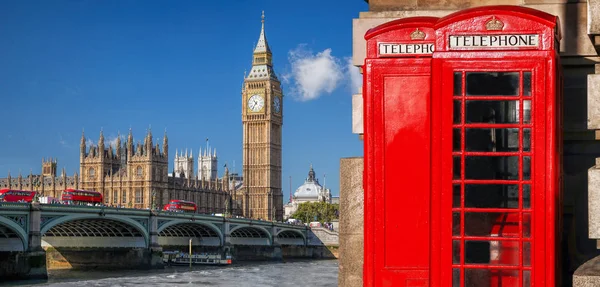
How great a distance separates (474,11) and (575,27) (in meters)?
0.96

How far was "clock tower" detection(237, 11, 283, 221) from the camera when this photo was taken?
356 ft

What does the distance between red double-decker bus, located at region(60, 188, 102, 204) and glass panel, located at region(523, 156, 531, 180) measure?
61559 millimetres

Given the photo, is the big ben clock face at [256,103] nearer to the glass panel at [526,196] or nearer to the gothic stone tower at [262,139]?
the gothic stone tower at [262,139]

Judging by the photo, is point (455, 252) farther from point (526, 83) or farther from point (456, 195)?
point (526, 83)

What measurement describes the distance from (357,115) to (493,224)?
1.20 metres

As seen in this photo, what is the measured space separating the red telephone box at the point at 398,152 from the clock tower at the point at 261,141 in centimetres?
A: 10286

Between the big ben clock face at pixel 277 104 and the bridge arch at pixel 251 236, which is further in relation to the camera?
the big ben clock face at pixel 277 104

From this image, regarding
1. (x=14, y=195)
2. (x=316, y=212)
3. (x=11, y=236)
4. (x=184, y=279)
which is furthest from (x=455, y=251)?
(x=316, y=212)

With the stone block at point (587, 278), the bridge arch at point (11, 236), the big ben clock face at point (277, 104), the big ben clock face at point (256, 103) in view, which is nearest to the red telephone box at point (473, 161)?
the stone block at point (587, 278)

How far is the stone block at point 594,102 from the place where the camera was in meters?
4.42

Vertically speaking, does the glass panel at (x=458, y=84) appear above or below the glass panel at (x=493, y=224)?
above

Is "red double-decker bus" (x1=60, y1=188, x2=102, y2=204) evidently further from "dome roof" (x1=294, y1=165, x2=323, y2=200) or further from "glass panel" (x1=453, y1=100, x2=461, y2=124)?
"dome roof" (x1=294, y1=165, x2=323, y2=200)

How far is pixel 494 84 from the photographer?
488 cm

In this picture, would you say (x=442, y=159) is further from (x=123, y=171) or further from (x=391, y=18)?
(x=123, y=171)
